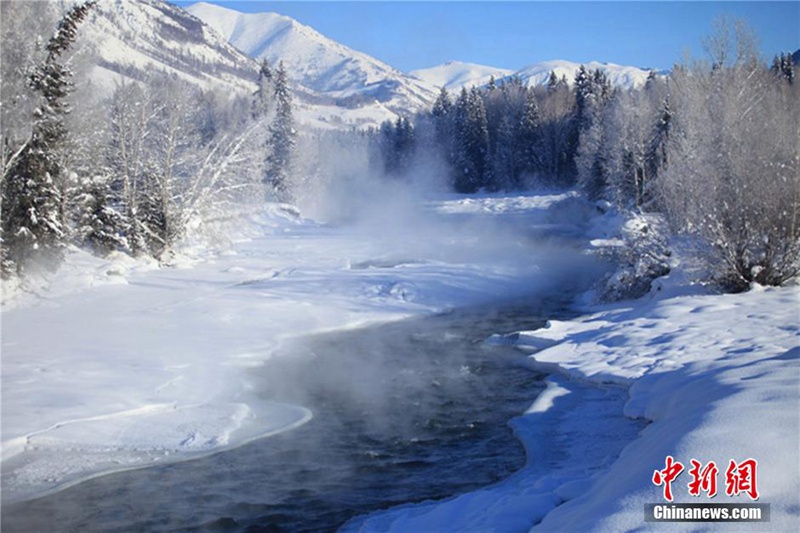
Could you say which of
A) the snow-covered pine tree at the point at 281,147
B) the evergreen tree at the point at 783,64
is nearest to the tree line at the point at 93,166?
the snow-covered pine tree at the point at 281,147

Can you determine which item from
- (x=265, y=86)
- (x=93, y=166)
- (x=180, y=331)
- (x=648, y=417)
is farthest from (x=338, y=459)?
(x=265, y=86)

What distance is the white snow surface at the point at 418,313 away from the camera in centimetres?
582

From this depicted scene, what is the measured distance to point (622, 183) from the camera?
42.2 m

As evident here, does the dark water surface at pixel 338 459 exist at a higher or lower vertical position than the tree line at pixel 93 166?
lower

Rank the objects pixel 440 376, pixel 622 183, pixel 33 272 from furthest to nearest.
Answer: pixel 622 183 < pixel 33 272 < pixel 440 376

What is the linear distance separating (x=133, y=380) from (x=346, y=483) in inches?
197

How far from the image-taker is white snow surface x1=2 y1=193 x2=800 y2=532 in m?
5.82

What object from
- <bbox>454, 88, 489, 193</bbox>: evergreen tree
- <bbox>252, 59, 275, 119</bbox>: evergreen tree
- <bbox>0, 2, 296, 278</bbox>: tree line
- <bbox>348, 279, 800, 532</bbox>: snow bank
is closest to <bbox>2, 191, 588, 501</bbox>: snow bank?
<bbox>0, 2, 296, 278</bbox>: tree line

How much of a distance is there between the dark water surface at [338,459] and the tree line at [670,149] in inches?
260

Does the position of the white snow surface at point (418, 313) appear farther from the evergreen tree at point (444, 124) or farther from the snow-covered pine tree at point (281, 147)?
the evergreen tree at point (444, 124)

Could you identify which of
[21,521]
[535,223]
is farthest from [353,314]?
[535,223]

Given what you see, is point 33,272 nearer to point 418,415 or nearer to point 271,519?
point 418,415

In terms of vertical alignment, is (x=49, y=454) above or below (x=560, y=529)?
below

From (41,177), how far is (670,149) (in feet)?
78.2
